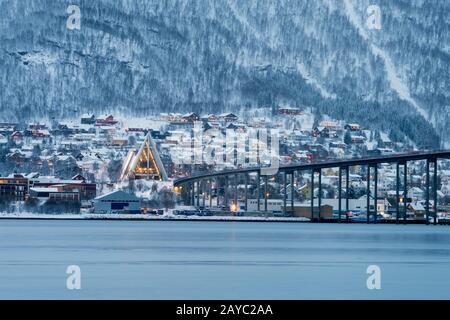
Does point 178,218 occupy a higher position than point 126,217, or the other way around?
point 126,217

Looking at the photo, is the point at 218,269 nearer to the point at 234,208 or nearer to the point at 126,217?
the point at 126,217

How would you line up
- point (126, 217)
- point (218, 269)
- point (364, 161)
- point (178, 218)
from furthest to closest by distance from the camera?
1. point (178, 218)
2. point (126, 217)
3. point (364, 161)
4. point (218, 269)

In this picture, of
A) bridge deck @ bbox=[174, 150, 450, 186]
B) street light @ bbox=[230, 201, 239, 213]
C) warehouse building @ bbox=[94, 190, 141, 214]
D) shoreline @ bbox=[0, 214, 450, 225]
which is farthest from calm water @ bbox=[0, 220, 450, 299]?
street light @ bbox=[230, 201, 239, 213]

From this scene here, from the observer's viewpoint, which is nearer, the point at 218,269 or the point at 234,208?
the point at 218,269

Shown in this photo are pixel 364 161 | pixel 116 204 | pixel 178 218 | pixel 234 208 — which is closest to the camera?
pixel 364 161

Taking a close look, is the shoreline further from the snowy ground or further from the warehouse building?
the warehouse building

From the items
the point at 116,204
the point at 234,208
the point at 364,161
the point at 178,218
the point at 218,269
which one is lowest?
the point at 218,269

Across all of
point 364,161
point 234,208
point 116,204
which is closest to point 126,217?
point 116,204

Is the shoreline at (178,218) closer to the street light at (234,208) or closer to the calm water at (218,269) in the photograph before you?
the street light at (234,208)

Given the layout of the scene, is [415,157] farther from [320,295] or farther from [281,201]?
[320,295]
